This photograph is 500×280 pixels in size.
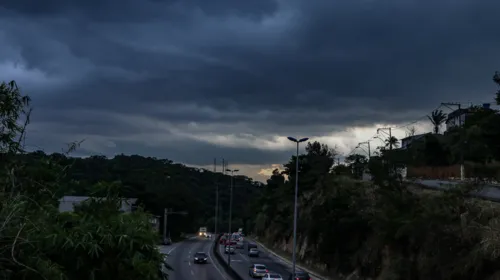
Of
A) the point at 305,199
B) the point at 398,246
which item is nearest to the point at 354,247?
the point at 398,246

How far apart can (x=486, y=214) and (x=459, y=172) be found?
52.7ft

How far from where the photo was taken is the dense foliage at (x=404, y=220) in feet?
88.6

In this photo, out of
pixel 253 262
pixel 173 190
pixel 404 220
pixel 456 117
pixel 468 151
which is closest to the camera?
pixel 404 220

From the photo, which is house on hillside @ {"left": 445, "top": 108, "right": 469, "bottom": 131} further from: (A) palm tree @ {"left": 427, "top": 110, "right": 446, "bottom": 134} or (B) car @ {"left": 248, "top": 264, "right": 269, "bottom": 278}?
(B) car @ {"left": 248, "top": 264, "right": 269, "bottom": 278}

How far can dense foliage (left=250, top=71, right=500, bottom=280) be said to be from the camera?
27.0 metres

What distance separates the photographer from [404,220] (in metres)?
31.8

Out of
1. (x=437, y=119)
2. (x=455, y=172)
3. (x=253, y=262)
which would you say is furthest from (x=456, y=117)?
(x=455, y=172)

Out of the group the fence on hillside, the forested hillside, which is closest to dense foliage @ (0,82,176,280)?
the fence on hillside

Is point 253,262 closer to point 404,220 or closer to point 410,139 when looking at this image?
point 404,220

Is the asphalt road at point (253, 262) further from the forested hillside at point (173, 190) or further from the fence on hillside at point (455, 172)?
the fence on hillside at point (455, 172)

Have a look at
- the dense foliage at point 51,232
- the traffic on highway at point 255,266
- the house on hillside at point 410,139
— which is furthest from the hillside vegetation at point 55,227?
the house on hillside at point 410,139

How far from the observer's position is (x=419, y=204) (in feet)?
108

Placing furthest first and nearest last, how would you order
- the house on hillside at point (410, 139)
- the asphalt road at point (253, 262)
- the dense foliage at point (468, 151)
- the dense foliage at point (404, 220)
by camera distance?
the house on hillside at point (410, 139) → the asphalt road at point (253, 262) → the dense foliage at point (468, 151) → the dense foliage at point (404, 220)

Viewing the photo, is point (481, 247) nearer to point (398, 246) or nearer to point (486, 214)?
point (486, 214)
